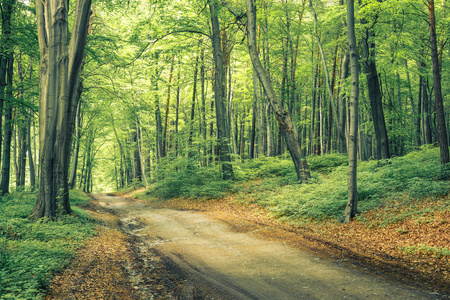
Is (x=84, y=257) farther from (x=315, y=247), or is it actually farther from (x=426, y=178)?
(x=426, y=178)

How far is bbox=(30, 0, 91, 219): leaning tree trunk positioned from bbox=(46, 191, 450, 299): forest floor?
1.97m

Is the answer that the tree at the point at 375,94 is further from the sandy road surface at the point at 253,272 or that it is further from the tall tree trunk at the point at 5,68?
the tall tree trunk at the point at 5,68

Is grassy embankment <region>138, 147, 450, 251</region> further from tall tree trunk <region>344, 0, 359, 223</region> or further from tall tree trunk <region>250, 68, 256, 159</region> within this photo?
tall tree trunk <region>250, 68, 256, 159</region>

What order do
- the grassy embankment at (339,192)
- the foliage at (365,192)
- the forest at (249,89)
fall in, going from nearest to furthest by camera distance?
the grassy embankment at (339,192), the forest at (249,89), the foliage at (365,192)

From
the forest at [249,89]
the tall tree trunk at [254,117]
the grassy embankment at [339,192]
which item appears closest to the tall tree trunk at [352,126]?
the forest at [249,89]

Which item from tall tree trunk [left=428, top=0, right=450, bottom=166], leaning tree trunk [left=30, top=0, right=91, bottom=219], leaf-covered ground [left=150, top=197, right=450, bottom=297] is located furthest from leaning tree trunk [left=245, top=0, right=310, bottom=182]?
leaning tree trunk [left=30, top=0, right=91, bottom=219]

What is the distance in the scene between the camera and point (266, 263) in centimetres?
534

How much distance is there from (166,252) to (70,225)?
319 centimetres

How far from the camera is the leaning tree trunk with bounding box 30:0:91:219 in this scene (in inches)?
306

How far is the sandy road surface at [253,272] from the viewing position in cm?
399

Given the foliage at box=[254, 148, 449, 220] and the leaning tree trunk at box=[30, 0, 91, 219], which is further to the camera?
the foliage at box=[254, 148, 449, 220]

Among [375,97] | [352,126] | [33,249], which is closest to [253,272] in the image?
[33,249]

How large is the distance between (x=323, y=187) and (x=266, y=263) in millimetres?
5915

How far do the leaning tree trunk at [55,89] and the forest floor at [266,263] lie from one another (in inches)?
77.6
